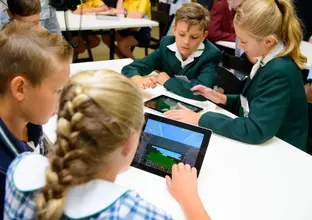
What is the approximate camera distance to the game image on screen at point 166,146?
0.99 meters

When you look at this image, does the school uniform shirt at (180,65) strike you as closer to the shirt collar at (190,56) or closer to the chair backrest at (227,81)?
the shirt collar at (190,56)

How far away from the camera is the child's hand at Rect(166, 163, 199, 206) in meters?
0.87

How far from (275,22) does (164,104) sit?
0.56 m

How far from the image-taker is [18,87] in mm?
892

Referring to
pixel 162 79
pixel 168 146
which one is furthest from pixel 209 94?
pixel 168 146

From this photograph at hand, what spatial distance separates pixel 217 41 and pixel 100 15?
50.6 inches

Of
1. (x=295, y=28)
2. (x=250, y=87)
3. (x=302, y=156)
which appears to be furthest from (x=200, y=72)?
(x=302, y=156)

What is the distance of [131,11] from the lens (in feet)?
12.4

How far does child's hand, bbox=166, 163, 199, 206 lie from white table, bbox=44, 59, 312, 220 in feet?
0.07

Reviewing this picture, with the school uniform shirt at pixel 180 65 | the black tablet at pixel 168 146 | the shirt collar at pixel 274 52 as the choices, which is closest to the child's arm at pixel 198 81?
the school uniform shirt at pixel 180 65

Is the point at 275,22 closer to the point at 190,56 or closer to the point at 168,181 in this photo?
the point at 190,56

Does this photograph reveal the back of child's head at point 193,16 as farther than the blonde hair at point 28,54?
Yes

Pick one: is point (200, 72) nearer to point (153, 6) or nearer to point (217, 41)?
point (217, 41)

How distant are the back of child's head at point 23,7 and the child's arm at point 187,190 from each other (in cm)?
132
